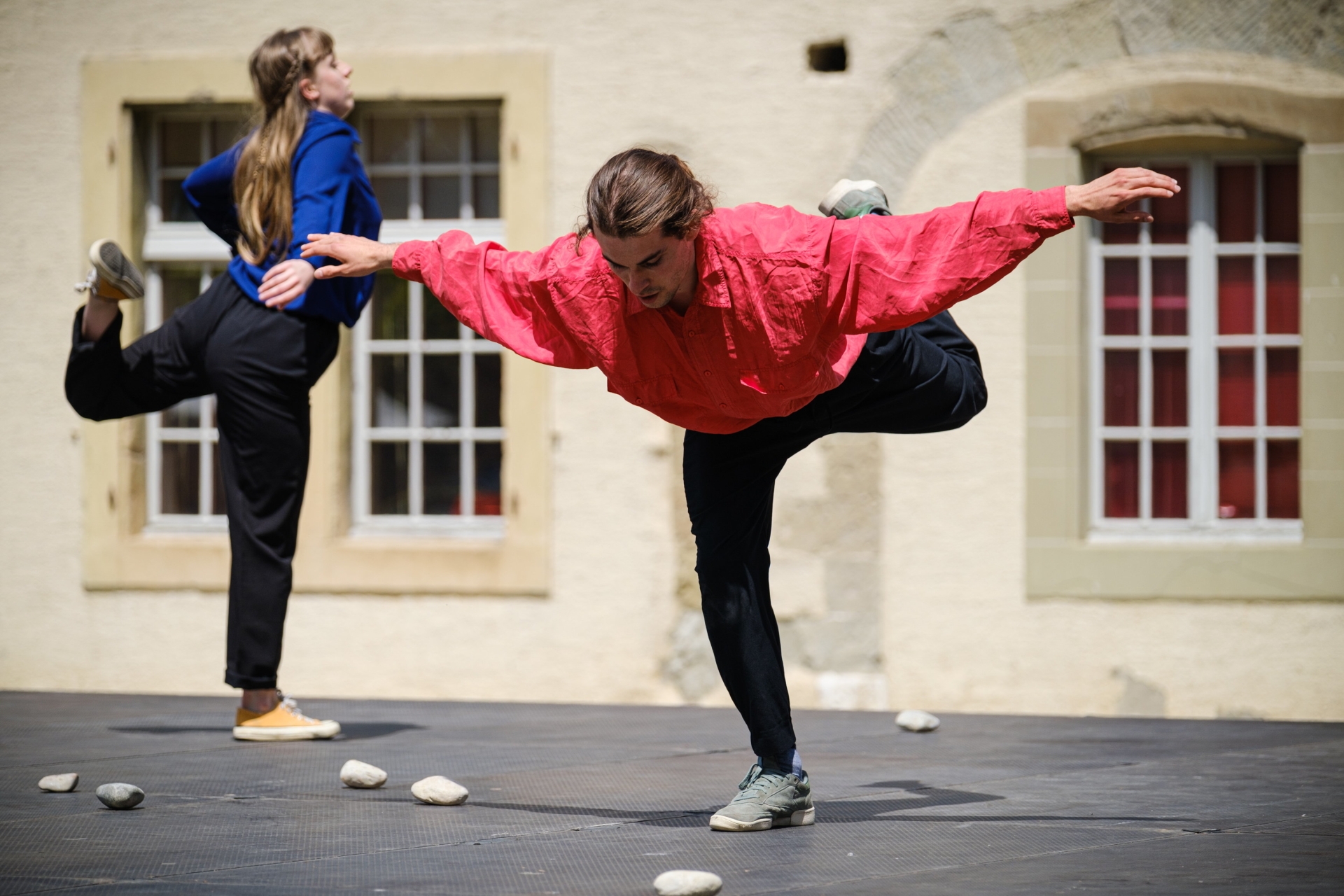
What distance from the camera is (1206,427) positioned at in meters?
7.44

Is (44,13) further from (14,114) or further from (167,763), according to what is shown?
(167,763)

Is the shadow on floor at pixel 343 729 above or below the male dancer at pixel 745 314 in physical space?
below

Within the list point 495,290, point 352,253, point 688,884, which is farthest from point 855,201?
point 688,884

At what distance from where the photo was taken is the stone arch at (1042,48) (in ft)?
23.6

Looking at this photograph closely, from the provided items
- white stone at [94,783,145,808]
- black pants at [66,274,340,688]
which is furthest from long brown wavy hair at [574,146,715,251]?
black pants at [66,274,340,688]

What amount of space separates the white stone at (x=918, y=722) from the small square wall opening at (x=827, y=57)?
3.01 m

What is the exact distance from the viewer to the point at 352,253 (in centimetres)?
389

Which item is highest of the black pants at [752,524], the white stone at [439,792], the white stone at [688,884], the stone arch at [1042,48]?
the stone arch at [1042,48]

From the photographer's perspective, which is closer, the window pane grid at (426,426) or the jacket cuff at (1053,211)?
the jacket cuff at (1053,211)

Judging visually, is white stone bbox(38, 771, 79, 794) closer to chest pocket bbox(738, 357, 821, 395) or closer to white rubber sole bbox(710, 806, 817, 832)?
white rubber sole bbox(710, 806, 817, 832)

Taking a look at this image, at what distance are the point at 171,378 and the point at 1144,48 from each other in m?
4.36

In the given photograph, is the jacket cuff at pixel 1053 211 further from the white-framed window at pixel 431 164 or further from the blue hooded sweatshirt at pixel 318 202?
the white-framed window at pixel 431 164

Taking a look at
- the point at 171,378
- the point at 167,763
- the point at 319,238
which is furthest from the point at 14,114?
the point at 319,238

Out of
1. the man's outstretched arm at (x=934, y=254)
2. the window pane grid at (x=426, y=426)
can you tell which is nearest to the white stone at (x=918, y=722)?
the window pane grid at (x=426, y=426)
